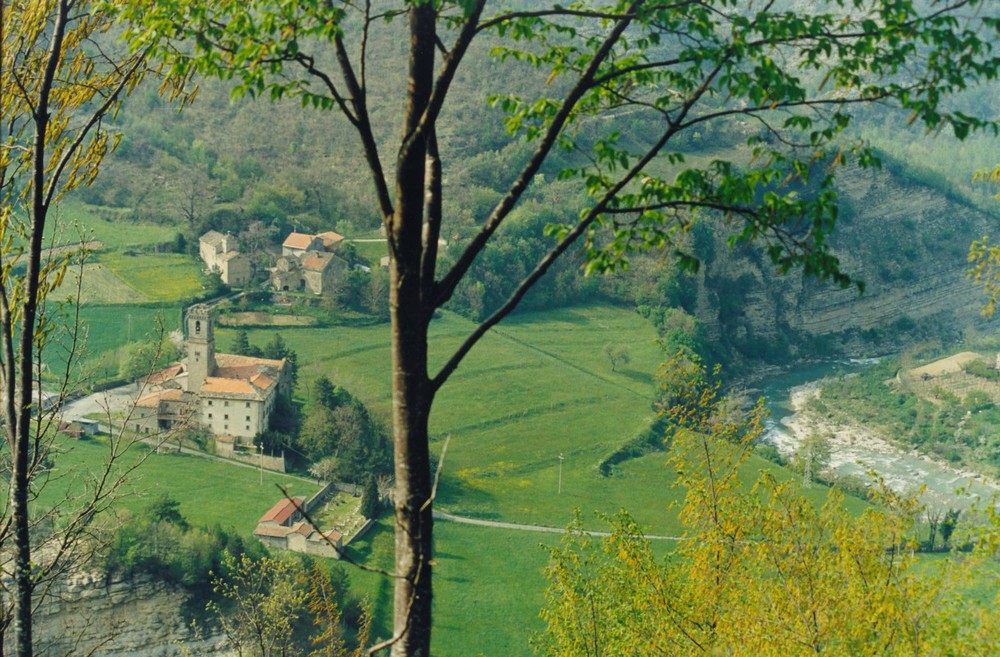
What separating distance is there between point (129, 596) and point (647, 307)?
3666cm

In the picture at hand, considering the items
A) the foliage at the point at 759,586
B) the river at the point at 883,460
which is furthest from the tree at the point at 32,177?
the river at the point at 883,460

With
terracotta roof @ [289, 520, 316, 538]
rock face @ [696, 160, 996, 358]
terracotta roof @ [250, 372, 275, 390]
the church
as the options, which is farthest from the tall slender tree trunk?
rock face @ [696, 160, 996, 358]

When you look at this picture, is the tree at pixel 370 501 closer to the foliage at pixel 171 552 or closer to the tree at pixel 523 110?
the foliage at pixel 171 552

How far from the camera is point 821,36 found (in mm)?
3828

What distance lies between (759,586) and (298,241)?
157 feet

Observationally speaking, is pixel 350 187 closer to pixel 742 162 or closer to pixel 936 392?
pixel 742 162

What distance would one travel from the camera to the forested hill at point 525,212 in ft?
190

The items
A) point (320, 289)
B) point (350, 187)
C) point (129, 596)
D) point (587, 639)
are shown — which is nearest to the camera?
point (587, 639)

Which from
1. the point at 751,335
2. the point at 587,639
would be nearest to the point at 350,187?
the point at 751,335

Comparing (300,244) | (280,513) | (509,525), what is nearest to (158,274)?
(300,244)

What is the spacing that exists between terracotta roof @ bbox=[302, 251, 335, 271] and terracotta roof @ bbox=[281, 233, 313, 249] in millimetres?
1854

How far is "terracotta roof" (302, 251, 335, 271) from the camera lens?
49406 mm

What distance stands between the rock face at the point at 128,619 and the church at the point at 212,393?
352 inches

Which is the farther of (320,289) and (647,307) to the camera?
(647,307)
